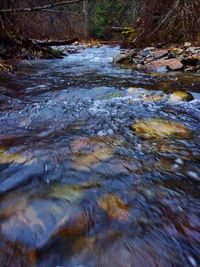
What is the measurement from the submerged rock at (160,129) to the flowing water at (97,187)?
6 centimetres

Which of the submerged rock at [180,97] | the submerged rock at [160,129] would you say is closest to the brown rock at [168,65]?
the submerged rock at [180,97]

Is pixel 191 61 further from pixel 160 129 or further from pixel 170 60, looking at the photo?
pixel 160 129

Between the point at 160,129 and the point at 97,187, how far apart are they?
116 cm

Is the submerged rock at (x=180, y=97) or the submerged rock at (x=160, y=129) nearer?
the submerged rock at (x=160, y=129)

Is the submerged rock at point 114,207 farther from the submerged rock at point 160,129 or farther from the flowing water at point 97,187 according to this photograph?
the submerged rock at point 160,129

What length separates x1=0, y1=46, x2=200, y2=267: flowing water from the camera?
1403 millimetres

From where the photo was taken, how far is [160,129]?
9.32ft

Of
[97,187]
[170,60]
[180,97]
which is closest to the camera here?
[97,187]

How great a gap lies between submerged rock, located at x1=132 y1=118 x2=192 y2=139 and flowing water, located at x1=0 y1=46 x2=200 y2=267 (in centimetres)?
6

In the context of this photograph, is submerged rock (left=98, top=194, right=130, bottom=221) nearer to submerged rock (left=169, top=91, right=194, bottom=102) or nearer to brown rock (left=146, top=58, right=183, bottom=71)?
submerged rock (left=169, top=91, right=194, bottom=102)

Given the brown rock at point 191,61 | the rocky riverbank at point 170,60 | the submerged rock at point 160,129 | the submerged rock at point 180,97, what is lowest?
the rocky riverbank at point 170,60

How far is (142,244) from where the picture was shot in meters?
1.44

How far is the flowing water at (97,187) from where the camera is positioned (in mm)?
1403

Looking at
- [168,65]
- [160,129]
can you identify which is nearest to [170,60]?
[168,65]
